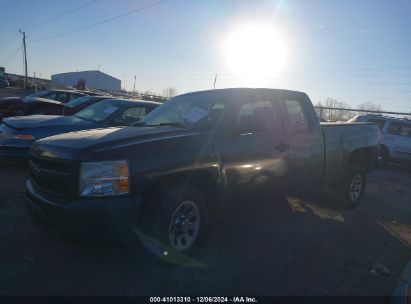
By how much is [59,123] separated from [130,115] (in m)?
1.45

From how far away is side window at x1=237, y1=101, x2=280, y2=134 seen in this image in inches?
173

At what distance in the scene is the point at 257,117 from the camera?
14.7ft

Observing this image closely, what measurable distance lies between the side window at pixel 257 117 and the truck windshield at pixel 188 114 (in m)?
0.26

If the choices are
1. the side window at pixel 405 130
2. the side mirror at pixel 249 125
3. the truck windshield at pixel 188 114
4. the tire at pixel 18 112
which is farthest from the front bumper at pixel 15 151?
the side window at pixel 405 130

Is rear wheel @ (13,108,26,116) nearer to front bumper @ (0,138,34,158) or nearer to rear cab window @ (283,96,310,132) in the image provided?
front bumper @ (0,138,34,158)

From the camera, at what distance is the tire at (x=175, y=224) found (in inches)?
140

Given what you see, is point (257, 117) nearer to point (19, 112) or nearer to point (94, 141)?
point (94, 141)

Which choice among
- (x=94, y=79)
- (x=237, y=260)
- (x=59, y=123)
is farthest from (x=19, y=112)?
(x=94, y=79)

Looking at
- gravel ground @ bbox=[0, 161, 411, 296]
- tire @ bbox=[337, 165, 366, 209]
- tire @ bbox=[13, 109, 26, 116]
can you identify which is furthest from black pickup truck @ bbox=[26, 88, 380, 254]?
tire @ bbox=[13, 109, 26, 116]

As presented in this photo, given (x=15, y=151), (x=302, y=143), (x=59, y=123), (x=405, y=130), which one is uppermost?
(x=405, y=130)

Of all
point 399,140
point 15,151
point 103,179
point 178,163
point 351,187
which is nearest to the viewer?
point 103,179

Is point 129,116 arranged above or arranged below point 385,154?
above

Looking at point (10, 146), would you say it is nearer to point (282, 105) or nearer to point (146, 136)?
point (146, 136)

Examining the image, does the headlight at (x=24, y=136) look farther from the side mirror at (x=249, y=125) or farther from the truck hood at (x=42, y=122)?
the side mirror at (x=249, y=125)
